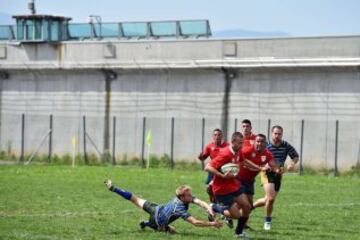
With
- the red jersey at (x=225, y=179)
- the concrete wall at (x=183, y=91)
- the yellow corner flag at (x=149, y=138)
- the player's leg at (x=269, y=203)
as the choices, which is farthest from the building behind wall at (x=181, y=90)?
the red jersey at (x=225, y=179)

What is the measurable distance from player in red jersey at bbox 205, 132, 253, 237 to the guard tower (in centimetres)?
3538

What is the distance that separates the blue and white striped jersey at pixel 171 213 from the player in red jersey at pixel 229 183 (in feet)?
1.99

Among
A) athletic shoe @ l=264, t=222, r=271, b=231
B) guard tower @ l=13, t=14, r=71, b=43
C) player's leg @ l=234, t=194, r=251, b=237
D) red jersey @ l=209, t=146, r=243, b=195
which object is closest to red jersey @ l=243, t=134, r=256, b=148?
athletic shoe @ l=264, t=222, r=271, b=231

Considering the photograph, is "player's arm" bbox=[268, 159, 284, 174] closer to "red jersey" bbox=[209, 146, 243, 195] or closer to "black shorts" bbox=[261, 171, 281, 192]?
"black shorts" bbox=[261, 171, 281, 192]

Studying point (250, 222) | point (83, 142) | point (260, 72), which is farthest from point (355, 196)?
point (83, 142)

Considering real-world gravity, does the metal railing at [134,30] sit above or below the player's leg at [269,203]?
above

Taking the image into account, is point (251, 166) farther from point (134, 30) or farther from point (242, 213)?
point (134, 30)

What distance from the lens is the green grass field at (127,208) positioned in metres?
16.8

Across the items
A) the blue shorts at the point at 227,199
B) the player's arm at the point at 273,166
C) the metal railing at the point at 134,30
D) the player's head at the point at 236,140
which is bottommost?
the blue shorts at the point at 227,199

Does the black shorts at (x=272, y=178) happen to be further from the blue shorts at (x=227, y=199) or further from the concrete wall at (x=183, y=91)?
the concrete wall at (x=183, y=91)

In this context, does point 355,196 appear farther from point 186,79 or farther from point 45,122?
point 45,122

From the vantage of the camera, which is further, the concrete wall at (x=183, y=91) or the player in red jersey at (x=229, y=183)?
the concrete wall at (x=183, y=91)

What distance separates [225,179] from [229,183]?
11 centimetres

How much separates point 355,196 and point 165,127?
772 inches
